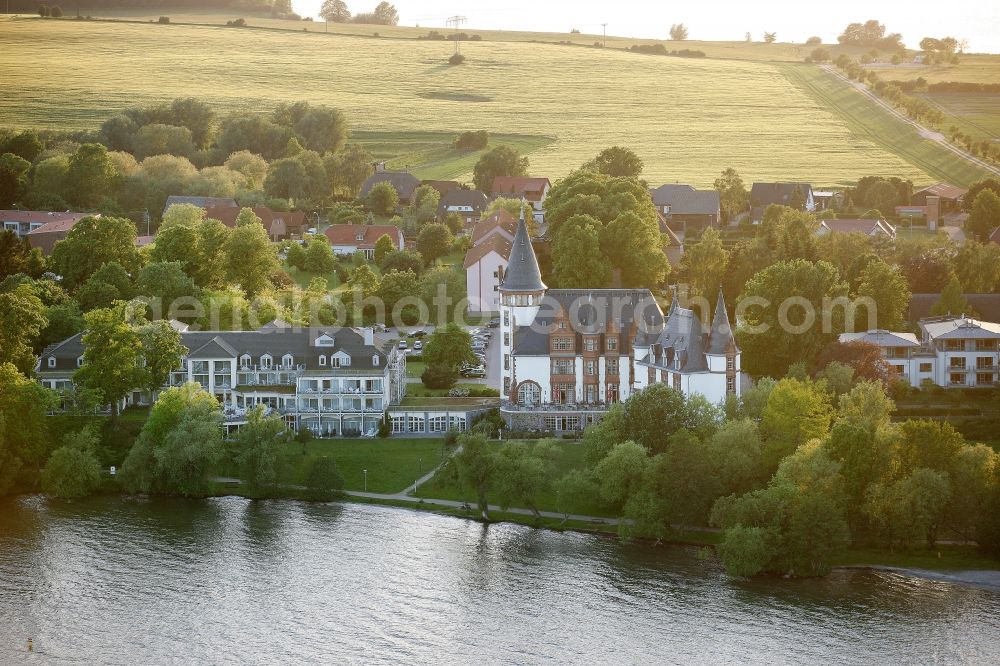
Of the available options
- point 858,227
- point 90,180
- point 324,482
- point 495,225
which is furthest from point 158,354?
point 90,180

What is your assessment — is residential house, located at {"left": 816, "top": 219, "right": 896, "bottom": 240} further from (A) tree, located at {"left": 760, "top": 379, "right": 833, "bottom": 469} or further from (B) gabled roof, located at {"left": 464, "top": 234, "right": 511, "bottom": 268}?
(A) tree, located at {"left": 760, "top": 379, "right": 833, "bottom": 469}

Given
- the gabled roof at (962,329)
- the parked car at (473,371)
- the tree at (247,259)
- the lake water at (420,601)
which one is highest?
the tree at (247,259)

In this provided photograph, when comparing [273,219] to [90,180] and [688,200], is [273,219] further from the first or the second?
[688,200]

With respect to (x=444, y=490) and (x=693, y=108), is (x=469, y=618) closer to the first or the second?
(x=444, y=490)

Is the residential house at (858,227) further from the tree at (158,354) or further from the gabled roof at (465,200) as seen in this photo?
the tree at (158,354)

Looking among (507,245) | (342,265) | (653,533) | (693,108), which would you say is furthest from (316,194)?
(653,533)

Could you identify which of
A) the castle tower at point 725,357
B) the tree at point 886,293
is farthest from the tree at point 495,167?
the castle tower at point 725,357
